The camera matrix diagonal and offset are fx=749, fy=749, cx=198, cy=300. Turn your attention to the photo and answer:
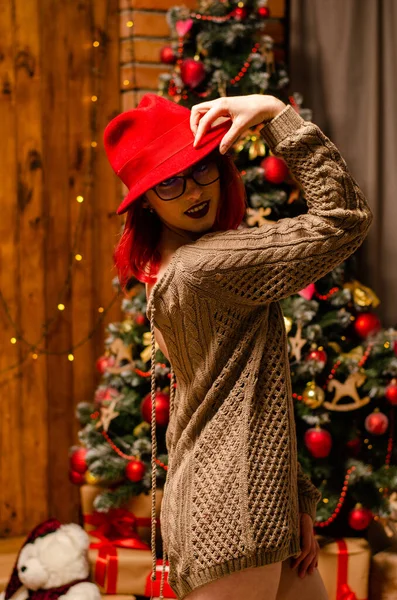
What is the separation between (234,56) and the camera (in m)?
2.44

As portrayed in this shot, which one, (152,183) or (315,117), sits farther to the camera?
(315,117)

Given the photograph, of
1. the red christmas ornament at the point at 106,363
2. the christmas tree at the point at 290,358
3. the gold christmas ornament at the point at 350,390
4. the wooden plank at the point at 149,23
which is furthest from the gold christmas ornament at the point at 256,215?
the wooden plank at the point at 149,23

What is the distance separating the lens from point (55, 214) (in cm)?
290

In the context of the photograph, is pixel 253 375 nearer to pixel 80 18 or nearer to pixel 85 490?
pixel 85 490

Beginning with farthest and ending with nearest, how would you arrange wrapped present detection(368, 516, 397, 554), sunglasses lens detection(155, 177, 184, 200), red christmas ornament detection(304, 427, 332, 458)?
wrapped present detection(368, 516, 397, 554), red christmas ornament detection(304, 427, 332, 458), sunglasses lens detection(155, 177, 184, 200)

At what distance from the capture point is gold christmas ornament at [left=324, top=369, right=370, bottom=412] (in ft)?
7.71

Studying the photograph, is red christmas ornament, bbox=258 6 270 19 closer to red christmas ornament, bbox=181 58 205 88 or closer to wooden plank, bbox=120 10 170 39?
red christmas ornament, bbox=181 58 205 88

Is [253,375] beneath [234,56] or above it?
beneath

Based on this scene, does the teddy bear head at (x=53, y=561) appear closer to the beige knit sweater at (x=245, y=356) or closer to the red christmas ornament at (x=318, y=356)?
the red christmas ornament at (x=318, y=356)

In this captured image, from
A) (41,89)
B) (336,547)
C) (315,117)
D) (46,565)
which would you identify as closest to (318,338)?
(336,547)

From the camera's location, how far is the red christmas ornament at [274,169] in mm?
2371

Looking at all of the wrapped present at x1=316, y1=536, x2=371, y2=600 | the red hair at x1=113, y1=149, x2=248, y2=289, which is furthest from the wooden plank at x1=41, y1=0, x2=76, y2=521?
the red hair at x1=113, y1=149, x2=248, y2=289

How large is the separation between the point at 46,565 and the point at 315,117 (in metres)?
1.79

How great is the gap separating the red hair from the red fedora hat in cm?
8
